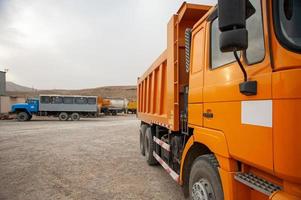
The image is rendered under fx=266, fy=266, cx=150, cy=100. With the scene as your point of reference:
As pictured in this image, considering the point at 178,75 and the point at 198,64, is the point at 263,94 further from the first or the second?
the point at 178,75

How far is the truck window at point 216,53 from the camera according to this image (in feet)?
8.74

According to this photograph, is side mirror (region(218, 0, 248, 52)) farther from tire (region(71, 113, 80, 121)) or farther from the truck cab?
the truck cab

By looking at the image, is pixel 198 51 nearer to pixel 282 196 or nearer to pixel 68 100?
pixel 282 196

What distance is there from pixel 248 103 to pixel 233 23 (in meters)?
0.65

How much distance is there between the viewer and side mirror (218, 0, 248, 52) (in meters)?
1.80

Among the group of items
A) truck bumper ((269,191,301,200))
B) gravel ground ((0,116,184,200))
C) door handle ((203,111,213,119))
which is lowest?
gravel ground ((0,116,184,200))

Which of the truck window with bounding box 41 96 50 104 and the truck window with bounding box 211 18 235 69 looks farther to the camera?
the truck window with bounding box 41 96 50 104

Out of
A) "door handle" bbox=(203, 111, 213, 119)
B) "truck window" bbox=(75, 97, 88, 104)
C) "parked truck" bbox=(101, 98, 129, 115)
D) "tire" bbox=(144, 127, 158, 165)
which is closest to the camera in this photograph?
"door handle" bbox=(203, 111, 213, 119)

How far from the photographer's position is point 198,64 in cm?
326

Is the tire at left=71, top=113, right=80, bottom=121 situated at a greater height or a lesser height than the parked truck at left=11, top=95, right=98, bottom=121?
lesser

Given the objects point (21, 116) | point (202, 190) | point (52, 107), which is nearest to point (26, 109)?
point (21, 116)

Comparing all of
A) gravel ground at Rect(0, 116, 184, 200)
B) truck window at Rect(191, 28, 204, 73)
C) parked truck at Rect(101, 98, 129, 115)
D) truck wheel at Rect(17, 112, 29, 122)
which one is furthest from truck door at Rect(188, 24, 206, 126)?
parked truck at Rect(101, 98, 129, 115)

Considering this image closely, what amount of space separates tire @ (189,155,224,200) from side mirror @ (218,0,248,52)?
1.34 meters

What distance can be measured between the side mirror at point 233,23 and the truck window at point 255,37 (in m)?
0.28
